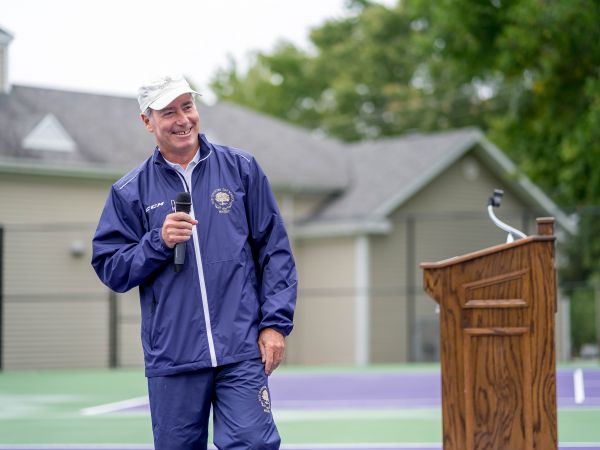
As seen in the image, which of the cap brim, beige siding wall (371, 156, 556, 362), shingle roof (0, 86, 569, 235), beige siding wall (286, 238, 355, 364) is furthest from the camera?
beige siding wall (371, 156, 556, 362)

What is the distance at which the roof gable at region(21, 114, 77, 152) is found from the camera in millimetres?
24078

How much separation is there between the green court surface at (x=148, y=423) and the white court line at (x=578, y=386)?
0.85 m

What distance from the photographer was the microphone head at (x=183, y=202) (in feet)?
15.2

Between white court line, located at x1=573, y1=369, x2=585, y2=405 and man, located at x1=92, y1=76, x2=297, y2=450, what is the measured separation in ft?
23.4

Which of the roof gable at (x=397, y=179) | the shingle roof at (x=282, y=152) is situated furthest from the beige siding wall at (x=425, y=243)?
the shingle roof at (x=282, y=152)

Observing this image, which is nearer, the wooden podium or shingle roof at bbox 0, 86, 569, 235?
the wooden podium

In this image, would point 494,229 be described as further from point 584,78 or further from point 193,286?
point 193,286

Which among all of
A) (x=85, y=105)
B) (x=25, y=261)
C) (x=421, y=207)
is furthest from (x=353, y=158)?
(x=25, y=261)

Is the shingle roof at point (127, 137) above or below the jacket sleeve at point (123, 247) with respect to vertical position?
above

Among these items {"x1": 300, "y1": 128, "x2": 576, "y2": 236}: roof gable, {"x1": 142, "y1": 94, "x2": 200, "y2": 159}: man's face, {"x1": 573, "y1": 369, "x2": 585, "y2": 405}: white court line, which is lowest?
{"x1": 573, "y1": 369, "x2": 585, "y2": 405}: white court line

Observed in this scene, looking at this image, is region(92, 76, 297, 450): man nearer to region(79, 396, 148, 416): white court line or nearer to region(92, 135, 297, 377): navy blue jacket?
region(92, 135, 297, 377): navy blue jacket

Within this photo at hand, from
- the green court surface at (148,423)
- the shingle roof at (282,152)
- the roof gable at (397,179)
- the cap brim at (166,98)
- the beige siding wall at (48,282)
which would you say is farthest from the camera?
the roof gable at (397,179)

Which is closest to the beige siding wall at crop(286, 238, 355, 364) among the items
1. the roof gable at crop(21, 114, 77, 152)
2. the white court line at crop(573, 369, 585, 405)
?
the roof gable at crop(21, 114, 77, 152)

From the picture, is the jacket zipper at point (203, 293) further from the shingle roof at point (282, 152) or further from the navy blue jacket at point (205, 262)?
the shingle roof at point (282, 152)
